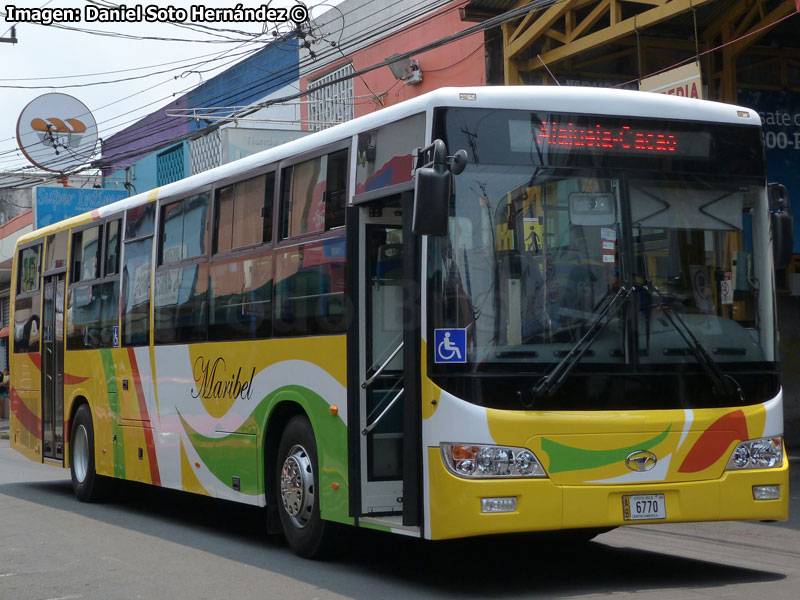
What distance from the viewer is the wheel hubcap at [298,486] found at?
913 cm

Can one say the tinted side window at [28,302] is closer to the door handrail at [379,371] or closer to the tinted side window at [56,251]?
the tinted side window at [56,251]

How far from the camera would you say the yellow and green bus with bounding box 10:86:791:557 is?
24.5ft

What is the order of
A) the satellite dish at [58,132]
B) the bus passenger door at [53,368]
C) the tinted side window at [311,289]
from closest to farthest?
1. the tinted side window at [311,289]
2. the bus passenger door at [53,368]
3. the satellite dish at [58,132]

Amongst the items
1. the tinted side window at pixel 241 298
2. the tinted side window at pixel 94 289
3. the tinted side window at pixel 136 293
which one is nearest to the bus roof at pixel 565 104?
the tinted side window at pixel 241 298

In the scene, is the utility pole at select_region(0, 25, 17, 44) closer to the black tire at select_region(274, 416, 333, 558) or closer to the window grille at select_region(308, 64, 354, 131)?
the window grille at select_region(308, 64, 354, 131)

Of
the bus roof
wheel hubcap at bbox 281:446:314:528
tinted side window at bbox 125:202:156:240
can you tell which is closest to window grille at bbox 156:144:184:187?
tinted side window at bbox 125:202:156:240

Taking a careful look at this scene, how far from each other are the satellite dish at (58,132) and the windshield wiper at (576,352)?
24782 mm

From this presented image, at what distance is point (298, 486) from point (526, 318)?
262 cm

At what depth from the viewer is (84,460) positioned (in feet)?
46.5

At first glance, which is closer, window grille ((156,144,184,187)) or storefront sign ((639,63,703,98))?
storefront sign ((639,63,703,98))

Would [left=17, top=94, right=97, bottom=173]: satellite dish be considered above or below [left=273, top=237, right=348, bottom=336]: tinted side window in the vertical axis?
above

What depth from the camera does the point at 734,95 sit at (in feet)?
51.8

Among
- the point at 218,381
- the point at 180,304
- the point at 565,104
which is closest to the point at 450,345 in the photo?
the point at 565,104

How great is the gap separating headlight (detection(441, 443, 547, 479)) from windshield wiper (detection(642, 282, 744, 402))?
4.42ft
